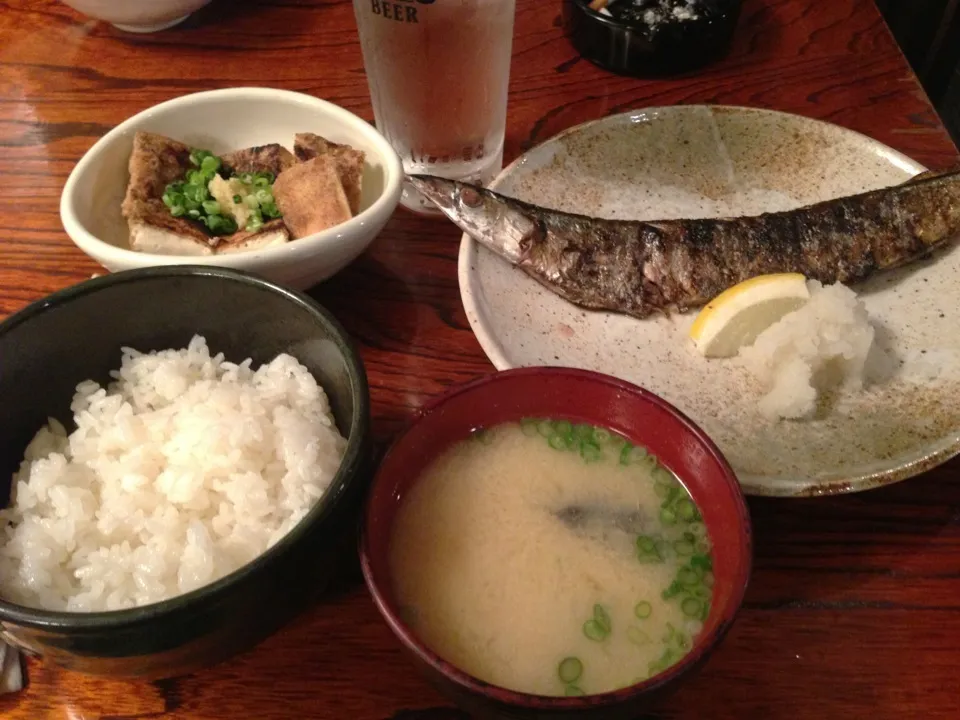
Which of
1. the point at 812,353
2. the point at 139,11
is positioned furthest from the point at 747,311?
the point at 139,11

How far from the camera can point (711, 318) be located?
4.47ft

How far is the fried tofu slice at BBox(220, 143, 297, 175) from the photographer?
1.56 m

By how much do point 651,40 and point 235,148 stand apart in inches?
42.1

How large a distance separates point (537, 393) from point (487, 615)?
0.31 meters

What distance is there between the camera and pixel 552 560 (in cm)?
97

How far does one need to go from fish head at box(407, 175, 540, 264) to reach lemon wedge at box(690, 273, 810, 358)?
38 centimetres

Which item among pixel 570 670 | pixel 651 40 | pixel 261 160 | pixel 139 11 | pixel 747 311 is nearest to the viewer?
pixel 570 670

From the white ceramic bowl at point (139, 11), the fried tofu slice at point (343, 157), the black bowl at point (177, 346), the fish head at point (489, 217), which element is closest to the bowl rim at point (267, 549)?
the black bowl at point (177, 346)

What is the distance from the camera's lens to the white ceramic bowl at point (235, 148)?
128 cm

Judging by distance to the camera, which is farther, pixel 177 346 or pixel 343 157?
pixel 343 157

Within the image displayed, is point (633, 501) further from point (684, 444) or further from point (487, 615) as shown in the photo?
point (487, 615)

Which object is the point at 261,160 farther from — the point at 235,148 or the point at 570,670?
the point at 570,670

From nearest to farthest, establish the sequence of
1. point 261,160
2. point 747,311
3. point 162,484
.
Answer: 1. point 162,484
2. point 747,311
3. point 261,160

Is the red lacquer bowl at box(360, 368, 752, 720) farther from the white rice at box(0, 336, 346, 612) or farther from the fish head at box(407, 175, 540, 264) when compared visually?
the fish head at box(407, 175, 540, 264)
